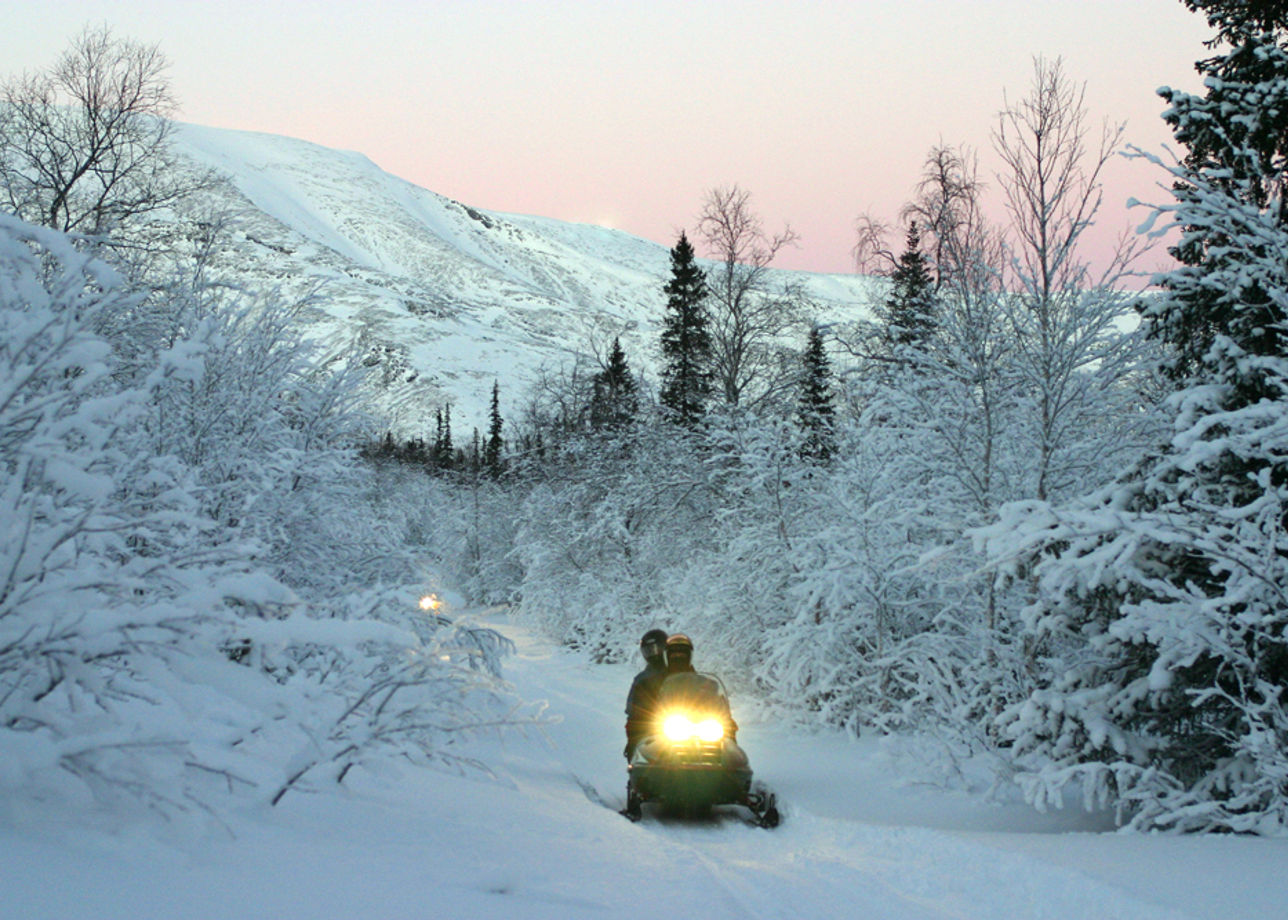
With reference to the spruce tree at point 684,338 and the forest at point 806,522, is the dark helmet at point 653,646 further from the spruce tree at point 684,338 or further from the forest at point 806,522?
the spruce tree at point 684,338

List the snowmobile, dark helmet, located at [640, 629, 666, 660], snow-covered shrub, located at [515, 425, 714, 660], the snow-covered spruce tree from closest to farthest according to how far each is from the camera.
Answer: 1. the snow-covered spruce tree
2. the snowmobile
3. dark helmet, located at [640, 629, 666, 660]
4. snow-covered shrub, located at [515, 425, 714, 660]

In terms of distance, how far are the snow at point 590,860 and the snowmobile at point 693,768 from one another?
27 cm

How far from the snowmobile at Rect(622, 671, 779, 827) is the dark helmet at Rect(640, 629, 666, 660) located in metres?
1.25

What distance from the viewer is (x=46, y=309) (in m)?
2.88

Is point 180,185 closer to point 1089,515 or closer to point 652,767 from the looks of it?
point 652,767

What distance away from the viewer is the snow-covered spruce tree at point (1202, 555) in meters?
6.14

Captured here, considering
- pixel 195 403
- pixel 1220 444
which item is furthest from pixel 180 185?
pixel 1220 444

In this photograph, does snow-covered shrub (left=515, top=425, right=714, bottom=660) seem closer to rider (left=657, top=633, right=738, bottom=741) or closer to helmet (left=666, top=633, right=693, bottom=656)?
helmet (left=666, top=633, right=693, bottom=656)

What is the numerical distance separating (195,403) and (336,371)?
249 cm

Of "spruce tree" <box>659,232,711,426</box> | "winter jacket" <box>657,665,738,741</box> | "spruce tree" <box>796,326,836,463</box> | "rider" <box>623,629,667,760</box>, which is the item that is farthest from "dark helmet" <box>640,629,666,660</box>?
"spruce tree" <box>659,232,711,426</box>

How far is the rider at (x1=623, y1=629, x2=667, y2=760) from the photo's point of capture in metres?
9.12

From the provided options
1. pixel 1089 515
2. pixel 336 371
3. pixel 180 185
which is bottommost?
pixel 1089 515

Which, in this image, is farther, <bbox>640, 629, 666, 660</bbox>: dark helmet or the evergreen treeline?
<bbox>640, 629, 666, 660</bbox>: dark helmet

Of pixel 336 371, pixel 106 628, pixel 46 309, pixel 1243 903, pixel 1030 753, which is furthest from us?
pixel 336 371
